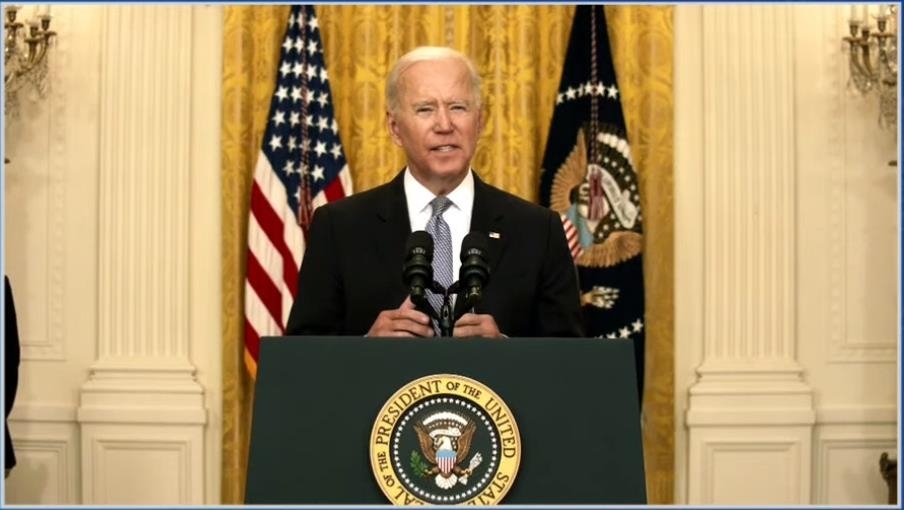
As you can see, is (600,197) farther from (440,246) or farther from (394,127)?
(440,246)

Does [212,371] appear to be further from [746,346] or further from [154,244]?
[746,346]

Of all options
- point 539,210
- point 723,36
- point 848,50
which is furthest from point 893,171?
point 539,210

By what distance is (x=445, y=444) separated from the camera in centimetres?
237

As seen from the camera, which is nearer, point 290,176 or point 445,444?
point 445,444

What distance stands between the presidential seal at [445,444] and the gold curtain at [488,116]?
4220mm

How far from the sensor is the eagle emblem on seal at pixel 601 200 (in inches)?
257

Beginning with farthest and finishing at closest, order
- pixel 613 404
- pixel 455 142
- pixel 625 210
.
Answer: pixel 625 210
pixel 455 142
pixel 613 404

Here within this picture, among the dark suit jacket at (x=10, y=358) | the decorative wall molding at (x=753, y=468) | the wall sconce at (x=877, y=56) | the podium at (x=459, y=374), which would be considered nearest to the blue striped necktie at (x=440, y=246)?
the podium at (x=459, y=374)

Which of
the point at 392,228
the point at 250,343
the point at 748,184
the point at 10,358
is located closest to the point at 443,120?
the point at 392,228

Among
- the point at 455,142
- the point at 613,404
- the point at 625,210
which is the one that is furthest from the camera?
the point at 625,210

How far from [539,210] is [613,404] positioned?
106 centimetres

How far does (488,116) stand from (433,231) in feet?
11.2

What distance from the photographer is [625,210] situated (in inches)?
257

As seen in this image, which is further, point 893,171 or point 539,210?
point 893,171
